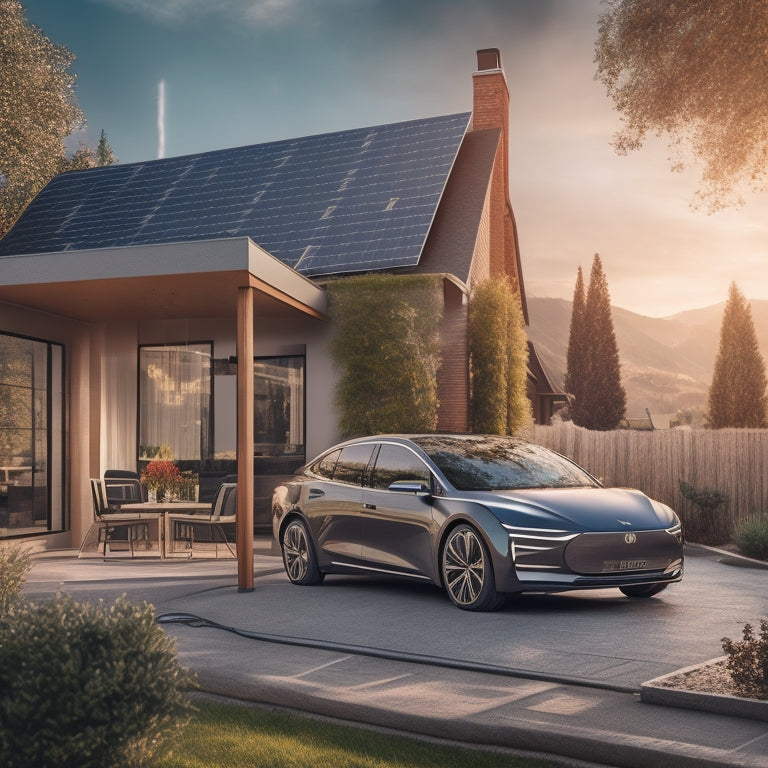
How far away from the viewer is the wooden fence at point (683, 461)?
60.2 ft

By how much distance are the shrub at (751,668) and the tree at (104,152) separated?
67304mm

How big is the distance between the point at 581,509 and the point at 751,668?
3656mm

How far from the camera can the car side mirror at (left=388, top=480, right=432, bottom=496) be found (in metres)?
9.89

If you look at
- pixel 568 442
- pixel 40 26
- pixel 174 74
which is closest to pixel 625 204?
pixel 174 74

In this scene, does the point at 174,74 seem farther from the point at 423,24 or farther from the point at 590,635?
the point at 590,635

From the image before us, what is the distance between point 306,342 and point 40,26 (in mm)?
22086

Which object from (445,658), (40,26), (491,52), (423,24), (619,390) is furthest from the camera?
(619,390)

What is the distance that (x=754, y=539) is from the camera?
1510 cm

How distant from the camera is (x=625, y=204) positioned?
263ft

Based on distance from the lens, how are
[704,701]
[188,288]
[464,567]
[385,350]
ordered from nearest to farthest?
[704,701] → [464,567] → [188,288] → [385,350]

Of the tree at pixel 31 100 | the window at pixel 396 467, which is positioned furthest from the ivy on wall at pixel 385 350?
the tree at pixel 31 100

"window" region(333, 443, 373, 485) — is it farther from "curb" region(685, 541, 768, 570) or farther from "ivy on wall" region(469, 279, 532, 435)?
"ivy on wall" region(469, 279, 532, 435)

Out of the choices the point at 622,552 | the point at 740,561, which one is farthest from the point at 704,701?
the point at 740,561

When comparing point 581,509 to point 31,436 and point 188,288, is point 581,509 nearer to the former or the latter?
point 188,288
